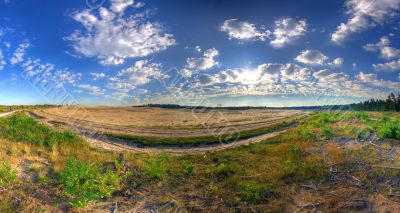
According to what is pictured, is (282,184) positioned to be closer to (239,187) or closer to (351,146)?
(239,187)

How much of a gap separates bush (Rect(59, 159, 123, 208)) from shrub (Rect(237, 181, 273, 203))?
17.2 feet

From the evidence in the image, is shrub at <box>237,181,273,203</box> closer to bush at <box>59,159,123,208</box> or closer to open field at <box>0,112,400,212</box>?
open field at <box>0,112,400,212</box>

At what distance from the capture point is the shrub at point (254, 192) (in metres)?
12.1

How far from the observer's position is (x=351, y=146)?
18625mm

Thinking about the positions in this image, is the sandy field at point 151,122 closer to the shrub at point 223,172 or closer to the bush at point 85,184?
the shrub at point 223,172

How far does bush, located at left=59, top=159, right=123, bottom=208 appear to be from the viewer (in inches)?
444

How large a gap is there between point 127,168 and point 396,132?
17.0m

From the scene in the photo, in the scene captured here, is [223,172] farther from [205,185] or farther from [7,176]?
[7,176]

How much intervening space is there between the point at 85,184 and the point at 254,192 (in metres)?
6.65

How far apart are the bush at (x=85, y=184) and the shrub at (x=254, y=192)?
17.2 ft

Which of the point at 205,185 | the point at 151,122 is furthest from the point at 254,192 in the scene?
the point at 151,122

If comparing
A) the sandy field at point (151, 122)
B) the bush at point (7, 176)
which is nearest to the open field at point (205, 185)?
the bush at point (7, 176)

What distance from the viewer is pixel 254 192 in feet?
41.5

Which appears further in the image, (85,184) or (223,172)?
(223,172)
